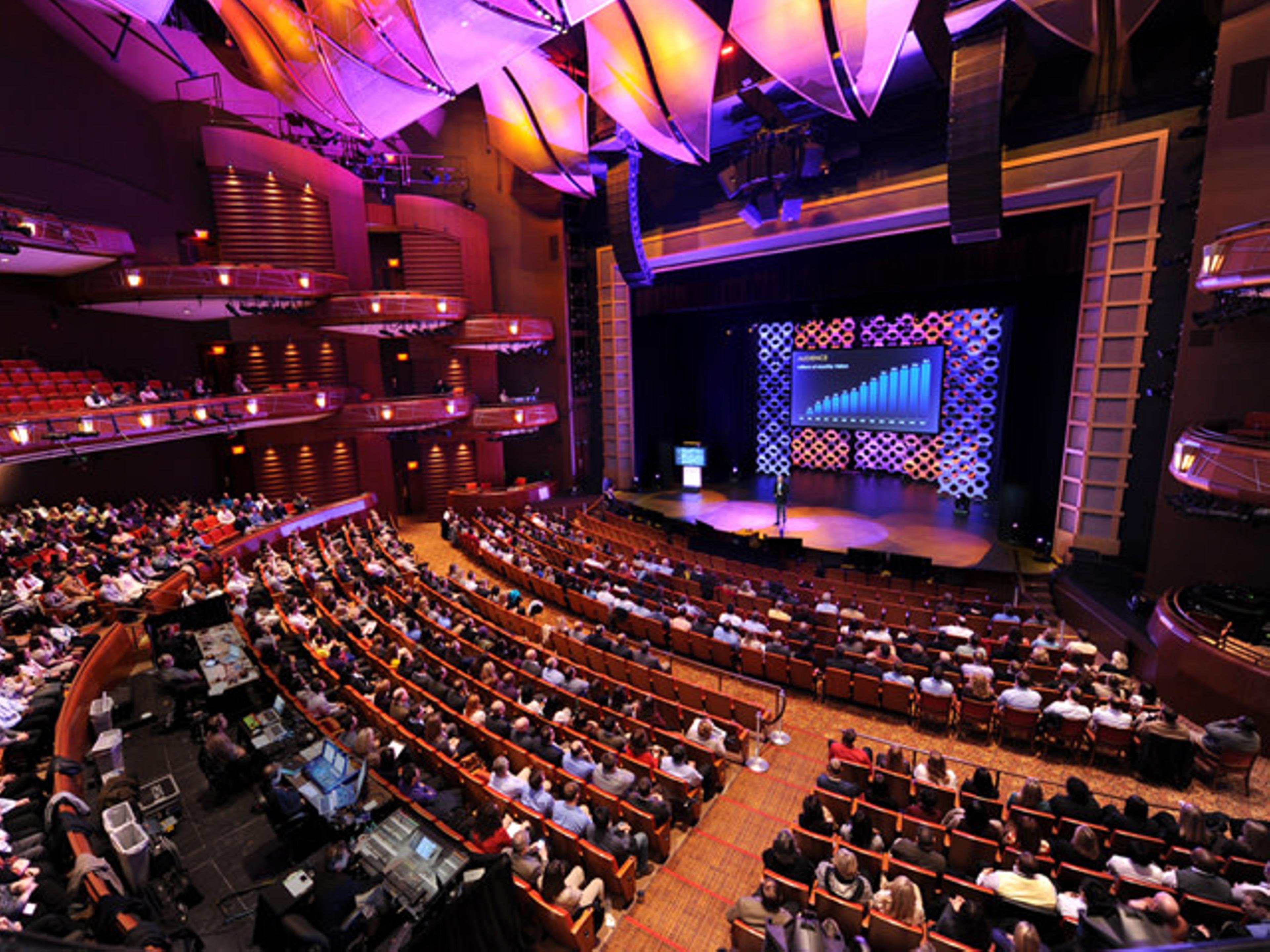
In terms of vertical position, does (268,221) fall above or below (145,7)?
below

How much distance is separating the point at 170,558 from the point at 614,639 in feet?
33.4

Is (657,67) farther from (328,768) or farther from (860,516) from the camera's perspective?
(328,768)

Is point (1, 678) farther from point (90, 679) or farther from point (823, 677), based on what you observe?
point (823, 677)

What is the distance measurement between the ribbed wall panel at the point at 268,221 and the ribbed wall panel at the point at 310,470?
5.88 m

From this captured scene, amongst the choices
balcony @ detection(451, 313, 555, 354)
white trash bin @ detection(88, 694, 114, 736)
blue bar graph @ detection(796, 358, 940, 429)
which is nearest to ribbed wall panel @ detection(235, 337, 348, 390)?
balcony @ detection(451, 313, 555, 354)

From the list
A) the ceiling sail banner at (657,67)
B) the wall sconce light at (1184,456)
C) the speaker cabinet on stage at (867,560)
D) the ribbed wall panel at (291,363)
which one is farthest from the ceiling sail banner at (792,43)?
the ribbed wall panel at (291,363)

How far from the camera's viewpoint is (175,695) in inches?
342

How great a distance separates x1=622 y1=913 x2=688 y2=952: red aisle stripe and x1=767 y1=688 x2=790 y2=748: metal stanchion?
3.15 m

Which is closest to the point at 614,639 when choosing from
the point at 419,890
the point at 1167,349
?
the point at 419,890

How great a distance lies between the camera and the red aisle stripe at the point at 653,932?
4961 millimetres

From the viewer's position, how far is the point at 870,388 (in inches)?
731

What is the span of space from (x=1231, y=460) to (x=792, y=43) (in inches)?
346

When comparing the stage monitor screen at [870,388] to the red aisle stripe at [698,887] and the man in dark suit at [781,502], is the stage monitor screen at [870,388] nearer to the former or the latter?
the man in dark suit at [781,502]

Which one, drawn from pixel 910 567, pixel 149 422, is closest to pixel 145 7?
pixel 149 422
